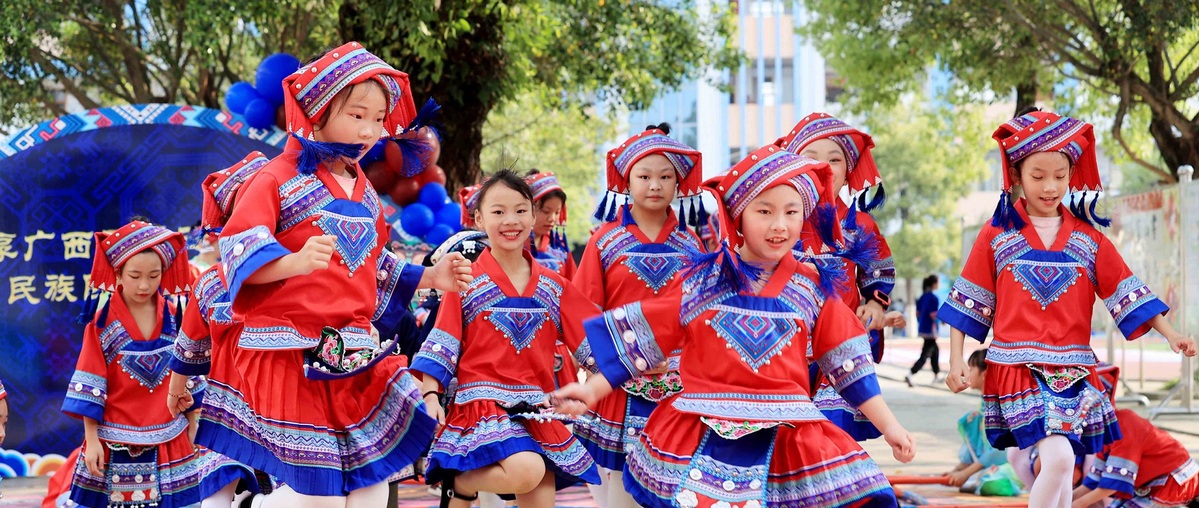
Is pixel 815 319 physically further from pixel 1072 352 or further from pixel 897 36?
pixel 897 36

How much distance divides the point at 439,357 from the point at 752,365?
1.42 metres

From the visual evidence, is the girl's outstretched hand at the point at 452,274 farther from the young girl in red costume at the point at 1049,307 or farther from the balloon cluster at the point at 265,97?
the balloon cluster at the point at 265,97

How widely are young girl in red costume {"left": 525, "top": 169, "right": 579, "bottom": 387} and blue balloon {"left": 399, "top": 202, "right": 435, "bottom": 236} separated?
215cm

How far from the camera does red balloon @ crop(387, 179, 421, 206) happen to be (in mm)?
8930

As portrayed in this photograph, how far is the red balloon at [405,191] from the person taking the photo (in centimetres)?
893

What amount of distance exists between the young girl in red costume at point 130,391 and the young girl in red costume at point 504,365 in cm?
162

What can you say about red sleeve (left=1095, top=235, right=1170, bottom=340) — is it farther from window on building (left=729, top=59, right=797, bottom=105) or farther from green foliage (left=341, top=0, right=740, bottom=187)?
window on building (left=729, top=59, right=797, bottom=105)

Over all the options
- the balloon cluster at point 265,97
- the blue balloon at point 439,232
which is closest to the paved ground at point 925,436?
the blue balloon at point 439,232

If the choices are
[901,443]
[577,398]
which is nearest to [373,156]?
[577,398]

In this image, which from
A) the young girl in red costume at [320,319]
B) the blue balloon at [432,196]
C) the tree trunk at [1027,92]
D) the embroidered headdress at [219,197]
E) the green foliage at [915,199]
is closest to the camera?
the young girl in red costume at [320,319]

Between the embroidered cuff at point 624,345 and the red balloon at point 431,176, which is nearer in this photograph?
the embroidered cuff at point 624,345

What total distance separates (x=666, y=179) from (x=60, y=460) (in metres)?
5.58

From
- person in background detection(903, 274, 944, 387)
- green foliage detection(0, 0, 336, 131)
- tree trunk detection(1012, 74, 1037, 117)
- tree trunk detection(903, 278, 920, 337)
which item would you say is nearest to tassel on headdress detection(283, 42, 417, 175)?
green foliage detection(0, 0, 336, 131)

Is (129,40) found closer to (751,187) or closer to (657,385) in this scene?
(657,385)
